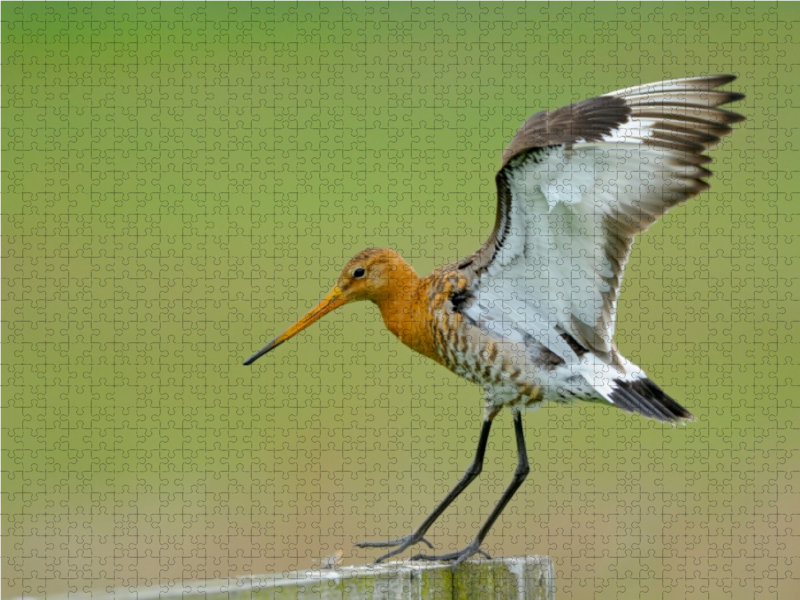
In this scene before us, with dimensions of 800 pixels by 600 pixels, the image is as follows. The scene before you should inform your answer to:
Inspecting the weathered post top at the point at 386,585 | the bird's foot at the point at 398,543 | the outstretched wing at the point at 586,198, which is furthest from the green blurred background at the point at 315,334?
the weathered post top at the point at 386,585

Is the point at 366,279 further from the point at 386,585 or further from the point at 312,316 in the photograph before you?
the point at 386,585

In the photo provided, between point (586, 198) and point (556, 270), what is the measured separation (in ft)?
1.67

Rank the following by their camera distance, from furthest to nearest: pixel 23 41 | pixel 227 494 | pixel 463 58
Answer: pixel 463 58
pixel 227 494
pixel 23 41

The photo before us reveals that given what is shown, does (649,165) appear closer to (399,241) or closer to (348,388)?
(348,388)

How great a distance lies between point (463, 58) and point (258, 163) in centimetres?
233

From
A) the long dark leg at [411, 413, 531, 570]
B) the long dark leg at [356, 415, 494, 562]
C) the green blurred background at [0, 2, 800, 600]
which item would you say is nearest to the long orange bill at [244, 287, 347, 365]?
the long dark leg at [356, 415, 494, 562]

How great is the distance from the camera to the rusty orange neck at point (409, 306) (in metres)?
6.64

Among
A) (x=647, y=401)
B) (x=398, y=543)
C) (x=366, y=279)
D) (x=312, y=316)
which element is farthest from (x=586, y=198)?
(x=398, y=543)

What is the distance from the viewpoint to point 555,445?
10.6 m

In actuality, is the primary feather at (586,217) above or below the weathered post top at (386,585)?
above

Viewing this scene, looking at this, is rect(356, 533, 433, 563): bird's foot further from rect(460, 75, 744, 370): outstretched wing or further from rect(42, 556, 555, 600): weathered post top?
rect(42, 556, 555, 600): weathered post top

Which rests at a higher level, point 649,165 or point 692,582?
point 649,165

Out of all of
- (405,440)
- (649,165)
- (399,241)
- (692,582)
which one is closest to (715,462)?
(692,582)

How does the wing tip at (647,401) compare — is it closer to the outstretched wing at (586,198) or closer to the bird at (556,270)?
the bird at (556,270)
